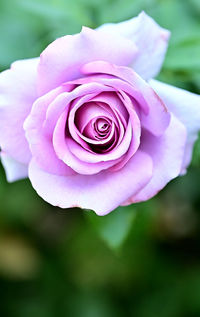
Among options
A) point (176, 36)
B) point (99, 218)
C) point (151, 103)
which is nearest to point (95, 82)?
point (151, 103)

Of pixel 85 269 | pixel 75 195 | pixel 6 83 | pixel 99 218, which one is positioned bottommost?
pixel 85 269

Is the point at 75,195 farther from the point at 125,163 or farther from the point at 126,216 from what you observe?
the point at 126,216

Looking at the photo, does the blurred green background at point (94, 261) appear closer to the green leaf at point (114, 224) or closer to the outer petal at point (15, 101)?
the green leaf at point (114, 224)

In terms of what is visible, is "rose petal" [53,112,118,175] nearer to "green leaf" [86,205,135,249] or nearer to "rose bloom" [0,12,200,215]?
"rose bloom" [0,12,200,215]

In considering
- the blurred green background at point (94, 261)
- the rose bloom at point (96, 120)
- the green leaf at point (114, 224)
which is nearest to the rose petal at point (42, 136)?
the rose bloom at point (96, 120)

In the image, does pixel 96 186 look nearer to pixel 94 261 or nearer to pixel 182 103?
pixel 182 103

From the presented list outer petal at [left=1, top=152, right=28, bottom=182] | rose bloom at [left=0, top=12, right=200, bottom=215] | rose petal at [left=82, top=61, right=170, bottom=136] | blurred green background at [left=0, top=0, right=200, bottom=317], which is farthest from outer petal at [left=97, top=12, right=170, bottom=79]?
blurred green background at [left=0, top=0, right=200, bottom=317]
